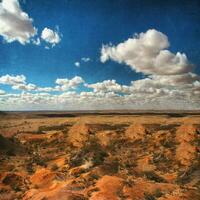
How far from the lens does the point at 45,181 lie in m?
23.5

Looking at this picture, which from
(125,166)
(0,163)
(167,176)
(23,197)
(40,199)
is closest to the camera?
(40,199)

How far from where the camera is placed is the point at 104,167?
2658cm

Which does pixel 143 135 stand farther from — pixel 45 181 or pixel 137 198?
pixel 137 198

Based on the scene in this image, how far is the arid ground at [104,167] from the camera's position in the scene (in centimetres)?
1886

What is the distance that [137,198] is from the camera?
17.7 meters

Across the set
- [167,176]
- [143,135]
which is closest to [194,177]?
[167,176]

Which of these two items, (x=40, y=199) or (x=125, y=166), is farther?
(x=125, y=166)

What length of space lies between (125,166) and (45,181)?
A: 30.7 feet

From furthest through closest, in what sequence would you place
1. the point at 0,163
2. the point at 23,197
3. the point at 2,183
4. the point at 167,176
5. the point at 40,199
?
1. the point at 0,163
2. the point at 167,176
3. the point at 2,183
4. the point at 23,197
5. the point at 40,199

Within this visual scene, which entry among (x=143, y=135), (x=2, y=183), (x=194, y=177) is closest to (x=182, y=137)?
(x=143, y=135)

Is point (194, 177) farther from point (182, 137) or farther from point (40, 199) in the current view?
point (182, 137)

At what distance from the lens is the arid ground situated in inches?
742

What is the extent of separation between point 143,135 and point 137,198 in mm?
33611

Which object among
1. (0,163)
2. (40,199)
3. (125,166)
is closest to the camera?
(40,199)
